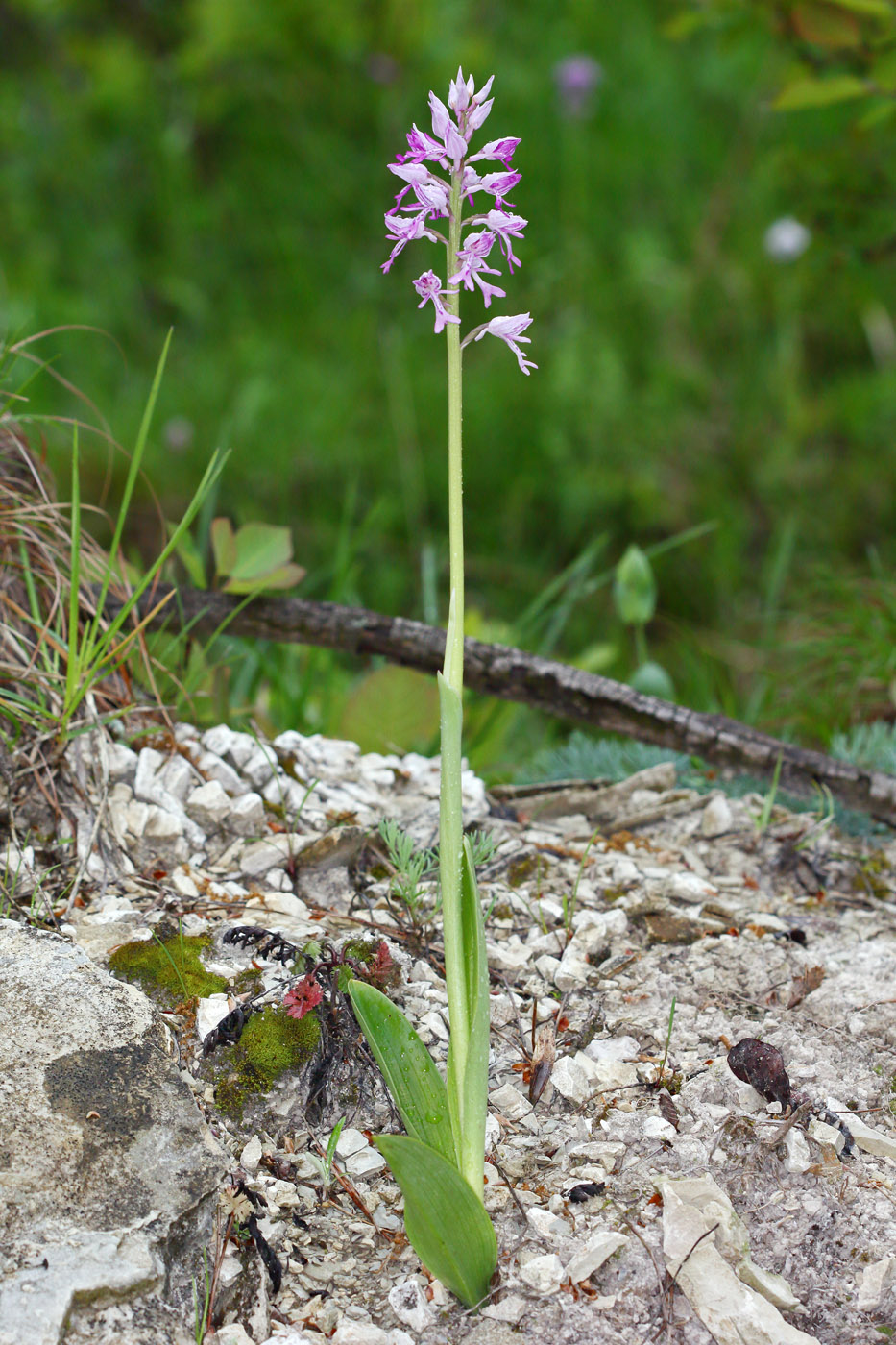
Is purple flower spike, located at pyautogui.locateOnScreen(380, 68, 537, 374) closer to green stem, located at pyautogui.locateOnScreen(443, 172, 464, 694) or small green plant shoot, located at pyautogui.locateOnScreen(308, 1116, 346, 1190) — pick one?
green stem, located at pyautogui.locateOnScreen(443, 172, 464, 694)

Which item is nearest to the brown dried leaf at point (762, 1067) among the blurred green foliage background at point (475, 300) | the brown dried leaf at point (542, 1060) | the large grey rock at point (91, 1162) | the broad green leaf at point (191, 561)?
the brown dried leaf at point (542, 1060)

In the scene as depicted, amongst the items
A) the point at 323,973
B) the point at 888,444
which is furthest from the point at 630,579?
the point at 888,444

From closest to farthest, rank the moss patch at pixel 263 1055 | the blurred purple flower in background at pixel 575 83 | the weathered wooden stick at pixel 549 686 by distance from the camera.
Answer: the moss patch at pixel 263 1055, the weathered wooden stick at pixel 549 686, the blurred purple flower in background at pixel 575 83

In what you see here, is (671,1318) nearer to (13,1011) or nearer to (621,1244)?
(621,1244)

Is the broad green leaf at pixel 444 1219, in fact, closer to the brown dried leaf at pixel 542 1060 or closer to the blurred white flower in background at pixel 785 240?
the brown dried leaf at pixel 542 1060

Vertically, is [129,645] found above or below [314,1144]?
above

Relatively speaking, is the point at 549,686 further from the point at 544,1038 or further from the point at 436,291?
the point at 436,291

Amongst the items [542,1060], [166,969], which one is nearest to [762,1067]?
[542,1060]
